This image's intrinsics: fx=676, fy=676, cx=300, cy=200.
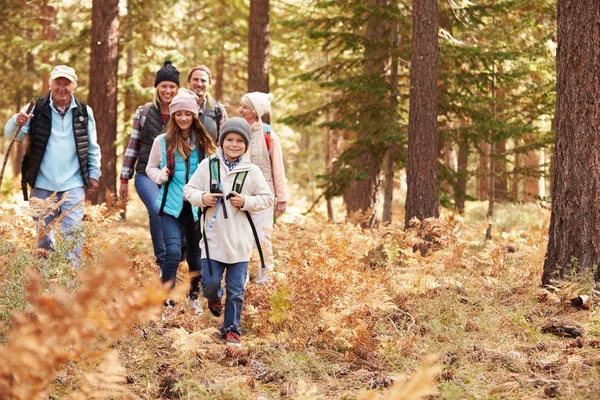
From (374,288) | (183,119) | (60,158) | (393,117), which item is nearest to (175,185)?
(183,119)

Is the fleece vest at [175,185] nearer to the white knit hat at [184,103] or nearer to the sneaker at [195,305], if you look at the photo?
the white knit hat at [184,103]

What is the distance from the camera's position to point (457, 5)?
12289 millimetres

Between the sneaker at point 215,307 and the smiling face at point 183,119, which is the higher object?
the smiling face at point 183,119

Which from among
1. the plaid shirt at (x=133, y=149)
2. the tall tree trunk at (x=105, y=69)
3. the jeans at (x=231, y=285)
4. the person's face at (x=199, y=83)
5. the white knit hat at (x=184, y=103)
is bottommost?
the jeans at (x=231, y=285)

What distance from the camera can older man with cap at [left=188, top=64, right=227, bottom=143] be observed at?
7.73 m

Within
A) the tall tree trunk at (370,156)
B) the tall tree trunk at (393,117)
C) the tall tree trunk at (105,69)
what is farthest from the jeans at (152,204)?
the tall tree trunk at (105,69)

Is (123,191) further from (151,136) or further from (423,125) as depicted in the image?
(423,125)

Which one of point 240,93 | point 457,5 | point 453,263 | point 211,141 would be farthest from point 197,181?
point 240,93

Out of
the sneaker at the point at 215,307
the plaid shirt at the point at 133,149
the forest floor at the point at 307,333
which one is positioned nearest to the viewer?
the forest floor at the point at 307,333

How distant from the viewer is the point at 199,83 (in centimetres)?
781

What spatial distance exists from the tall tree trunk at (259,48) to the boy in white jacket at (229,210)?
25.2 ft

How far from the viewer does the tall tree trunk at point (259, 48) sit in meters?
13.8

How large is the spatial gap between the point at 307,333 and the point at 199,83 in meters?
3.43

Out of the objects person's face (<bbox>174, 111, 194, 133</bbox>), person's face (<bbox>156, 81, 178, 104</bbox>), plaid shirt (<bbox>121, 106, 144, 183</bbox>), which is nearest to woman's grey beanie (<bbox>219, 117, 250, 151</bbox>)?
person's face (<bbox>174, 111, 194, 133</bbox>)
